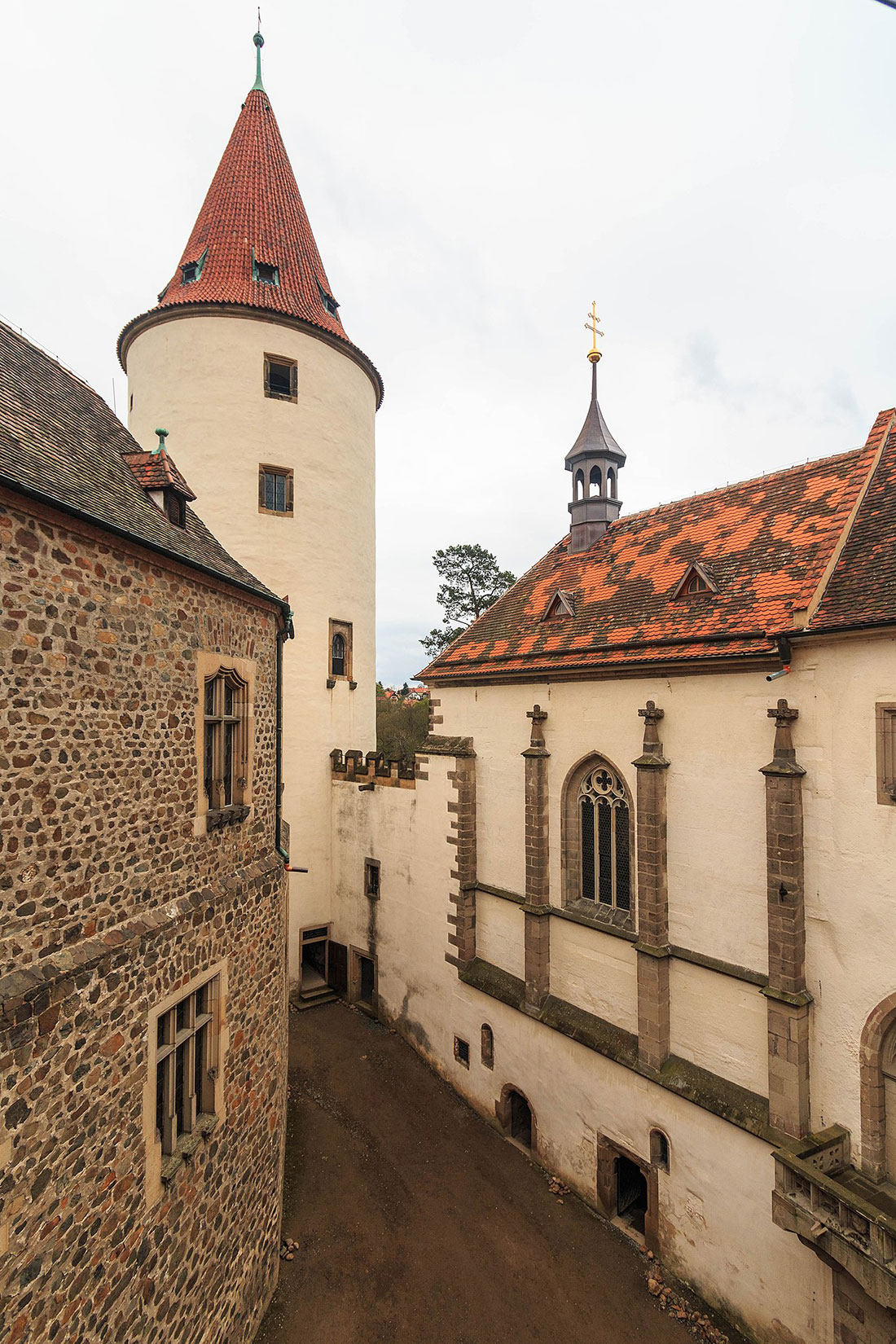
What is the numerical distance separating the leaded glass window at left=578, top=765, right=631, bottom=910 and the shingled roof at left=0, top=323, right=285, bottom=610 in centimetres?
712

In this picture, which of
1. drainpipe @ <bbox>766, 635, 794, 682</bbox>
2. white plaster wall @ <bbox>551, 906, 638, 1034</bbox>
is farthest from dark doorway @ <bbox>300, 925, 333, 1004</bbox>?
drainpipe @ <bbox>766, 635, 794, 682</bbox>

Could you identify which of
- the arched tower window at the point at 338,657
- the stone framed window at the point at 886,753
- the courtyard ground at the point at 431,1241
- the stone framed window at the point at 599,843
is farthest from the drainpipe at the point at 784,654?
the arched tower window at the point at 338,657

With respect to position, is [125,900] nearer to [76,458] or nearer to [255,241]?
[76,458]

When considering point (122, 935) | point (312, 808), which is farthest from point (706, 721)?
point (312, 808)

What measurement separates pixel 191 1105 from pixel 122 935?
2770 mm

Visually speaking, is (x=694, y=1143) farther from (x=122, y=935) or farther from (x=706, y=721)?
(x=122, y=935)

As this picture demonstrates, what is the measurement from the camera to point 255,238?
64.2 ft

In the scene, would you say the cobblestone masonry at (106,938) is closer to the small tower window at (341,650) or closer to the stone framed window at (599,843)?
the stone framed window at (599,843)

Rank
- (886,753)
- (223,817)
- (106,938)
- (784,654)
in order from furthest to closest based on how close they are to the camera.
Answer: (784,654), (886,753), (223,817), (106,938)

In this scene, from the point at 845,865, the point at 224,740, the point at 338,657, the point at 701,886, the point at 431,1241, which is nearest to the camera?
→ the point at 224,740

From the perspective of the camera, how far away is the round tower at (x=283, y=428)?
18203mm

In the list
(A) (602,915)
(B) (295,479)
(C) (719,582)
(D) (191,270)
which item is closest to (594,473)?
(C) (719,582)

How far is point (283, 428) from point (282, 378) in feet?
5.67

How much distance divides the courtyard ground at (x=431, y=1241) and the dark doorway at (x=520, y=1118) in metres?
0.46
